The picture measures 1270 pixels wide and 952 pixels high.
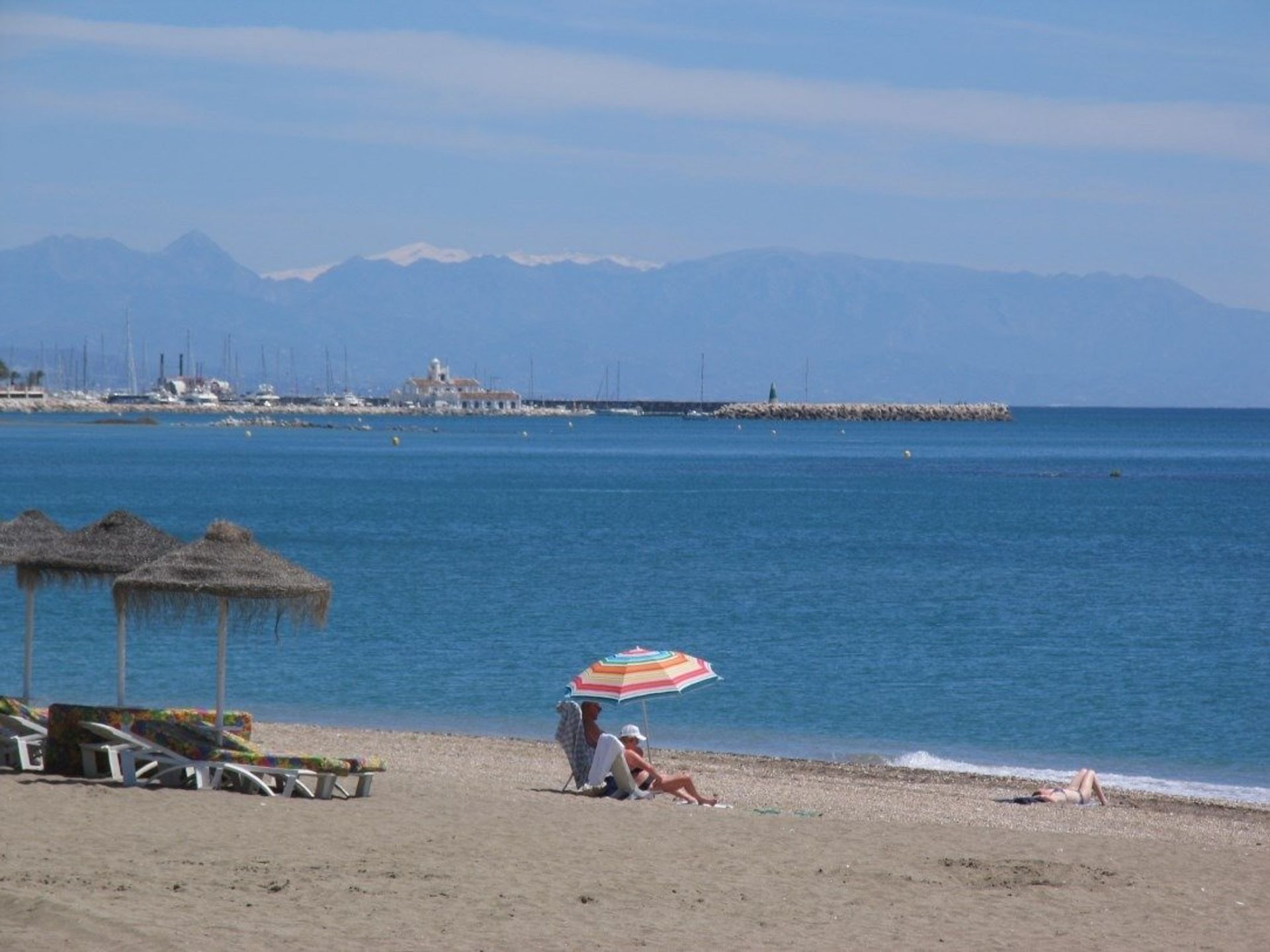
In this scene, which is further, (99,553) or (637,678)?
(637,678)

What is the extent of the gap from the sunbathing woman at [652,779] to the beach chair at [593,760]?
0.13 m

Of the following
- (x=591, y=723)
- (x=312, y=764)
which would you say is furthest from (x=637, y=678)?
(x=312, y=764)

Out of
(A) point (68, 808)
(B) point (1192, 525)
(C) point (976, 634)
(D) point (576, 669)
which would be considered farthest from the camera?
(B) point (1192, 525)

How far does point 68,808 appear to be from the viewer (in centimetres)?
1238

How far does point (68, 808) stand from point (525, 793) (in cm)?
389

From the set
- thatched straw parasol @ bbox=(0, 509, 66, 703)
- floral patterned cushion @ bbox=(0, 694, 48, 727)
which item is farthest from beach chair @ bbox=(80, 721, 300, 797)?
thatched straw parasol @ bbox=(0, 509, 66, 703)

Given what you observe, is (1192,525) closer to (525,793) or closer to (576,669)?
(576,669)

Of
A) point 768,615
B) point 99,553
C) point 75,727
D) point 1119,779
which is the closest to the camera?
point 75,727

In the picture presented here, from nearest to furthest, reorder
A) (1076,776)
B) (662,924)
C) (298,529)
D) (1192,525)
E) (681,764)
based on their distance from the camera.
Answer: (662,924)
(1076,776)
(681,764)
(298,529)
(1192,525)

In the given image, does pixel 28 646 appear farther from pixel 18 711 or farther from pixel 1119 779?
pixel 1119 779

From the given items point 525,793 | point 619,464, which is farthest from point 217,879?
point 619,464

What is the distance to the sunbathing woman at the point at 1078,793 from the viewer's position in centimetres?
1627

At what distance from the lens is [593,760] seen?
1491cm

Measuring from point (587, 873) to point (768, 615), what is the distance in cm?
2226
